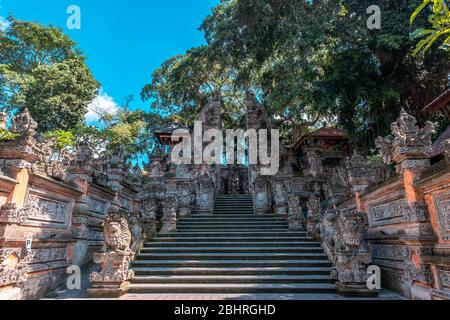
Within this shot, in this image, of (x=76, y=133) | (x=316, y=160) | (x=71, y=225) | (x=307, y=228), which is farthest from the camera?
(x=76, y=133)

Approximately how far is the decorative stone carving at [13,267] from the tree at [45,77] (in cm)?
1494

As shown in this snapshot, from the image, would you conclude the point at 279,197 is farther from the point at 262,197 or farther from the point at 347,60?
the point at 347,60

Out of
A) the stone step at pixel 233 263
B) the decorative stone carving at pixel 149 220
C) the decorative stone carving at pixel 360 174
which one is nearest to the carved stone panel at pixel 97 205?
the decorative stone carving at pixel 149 220

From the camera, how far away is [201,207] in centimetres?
1133

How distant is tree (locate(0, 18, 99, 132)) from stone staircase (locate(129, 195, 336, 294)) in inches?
517

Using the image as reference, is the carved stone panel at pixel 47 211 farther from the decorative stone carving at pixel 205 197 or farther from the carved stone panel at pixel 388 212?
the carved stone panel at pixel 388 212

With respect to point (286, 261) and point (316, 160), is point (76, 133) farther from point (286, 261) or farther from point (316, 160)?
point (286, 261)

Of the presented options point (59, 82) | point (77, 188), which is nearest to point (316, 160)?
point (77, 188)

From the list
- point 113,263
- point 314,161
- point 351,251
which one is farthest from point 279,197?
point 113,263

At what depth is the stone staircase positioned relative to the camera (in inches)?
231

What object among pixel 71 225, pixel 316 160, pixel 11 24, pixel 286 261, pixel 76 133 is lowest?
pixel 286 261

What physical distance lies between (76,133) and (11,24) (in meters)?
9.71

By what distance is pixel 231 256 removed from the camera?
7180 mm
